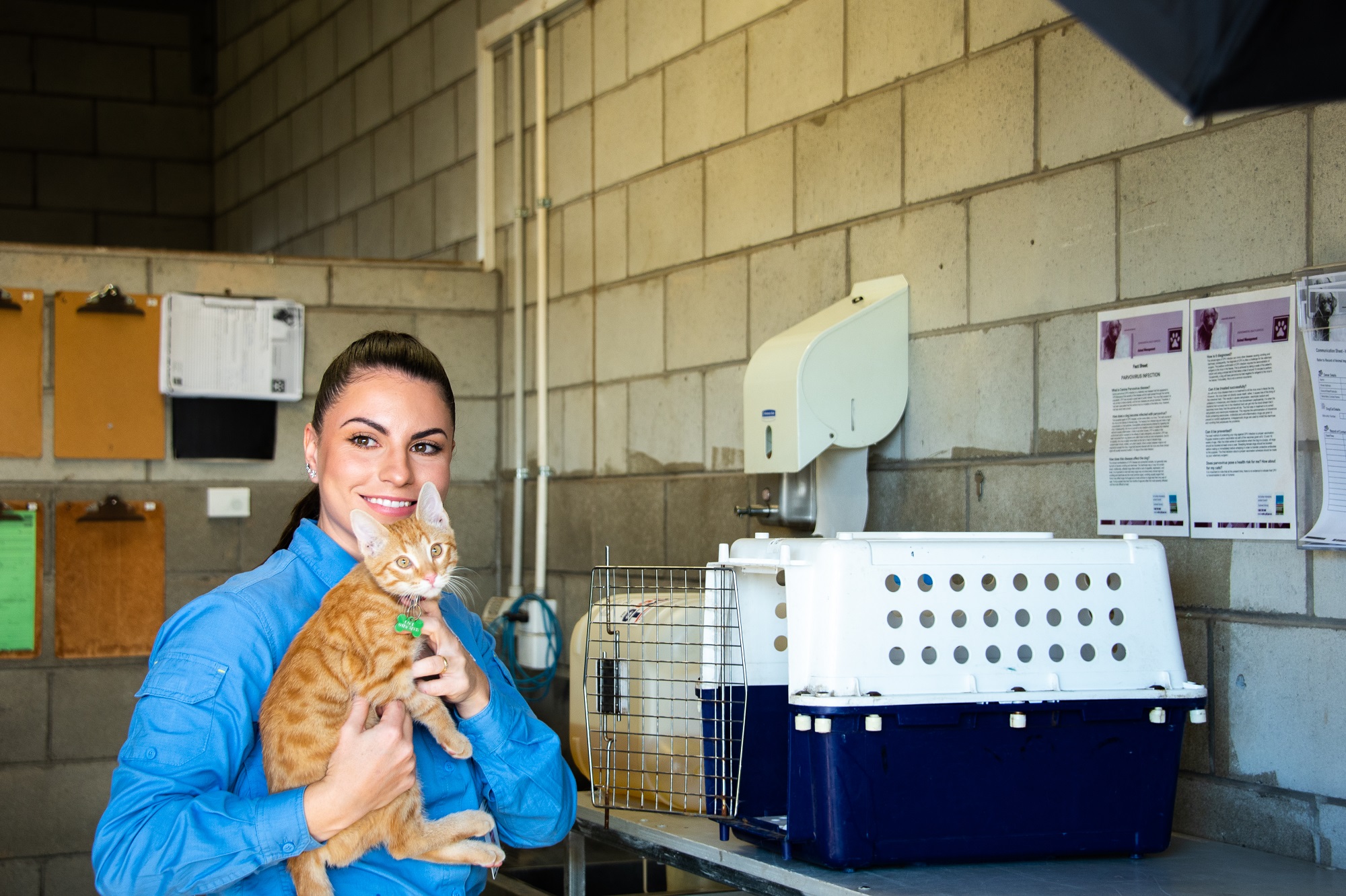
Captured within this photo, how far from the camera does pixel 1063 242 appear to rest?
234 centimetres

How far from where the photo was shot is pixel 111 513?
12.5 ft

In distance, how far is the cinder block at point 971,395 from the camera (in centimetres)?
242

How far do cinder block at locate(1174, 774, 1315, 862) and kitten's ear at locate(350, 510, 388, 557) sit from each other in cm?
146

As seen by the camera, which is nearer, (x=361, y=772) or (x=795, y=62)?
(x=361, y=772)

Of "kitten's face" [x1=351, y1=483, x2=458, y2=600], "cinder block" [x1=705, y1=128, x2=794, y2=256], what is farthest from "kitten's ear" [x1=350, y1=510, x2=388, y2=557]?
"cinder block" [x1=705, y1=128, x2=794, y2=256]

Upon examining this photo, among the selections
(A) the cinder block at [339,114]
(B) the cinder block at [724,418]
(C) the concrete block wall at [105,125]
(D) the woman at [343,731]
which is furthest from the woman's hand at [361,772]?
(C) the concrete block wall at [105,125]

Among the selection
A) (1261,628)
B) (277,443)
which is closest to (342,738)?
(1261,628)

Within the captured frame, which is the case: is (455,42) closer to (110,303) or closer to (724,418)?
(110,303)

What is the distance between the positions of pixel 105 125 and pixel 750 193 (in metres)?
5.33

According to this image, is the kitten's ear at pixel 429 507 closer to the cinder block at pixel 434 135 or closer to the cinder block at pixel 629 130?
the cinder block at pixel 629 130

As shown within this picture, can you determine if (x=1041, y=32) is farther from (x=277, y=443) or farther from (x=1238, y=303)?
(x=277, y=443)

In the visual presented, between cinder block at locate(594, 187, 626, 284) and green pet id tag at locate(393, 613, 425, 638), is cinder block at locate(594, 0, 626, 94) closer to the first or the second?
cinder block at locate(594, 187, 626, 284)

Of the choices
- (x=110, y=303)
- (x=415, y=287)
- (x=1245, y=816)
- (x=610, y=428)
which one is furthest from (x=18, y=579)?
(x=1245, y=816)

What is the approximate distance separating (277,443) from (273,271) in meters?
0.56
